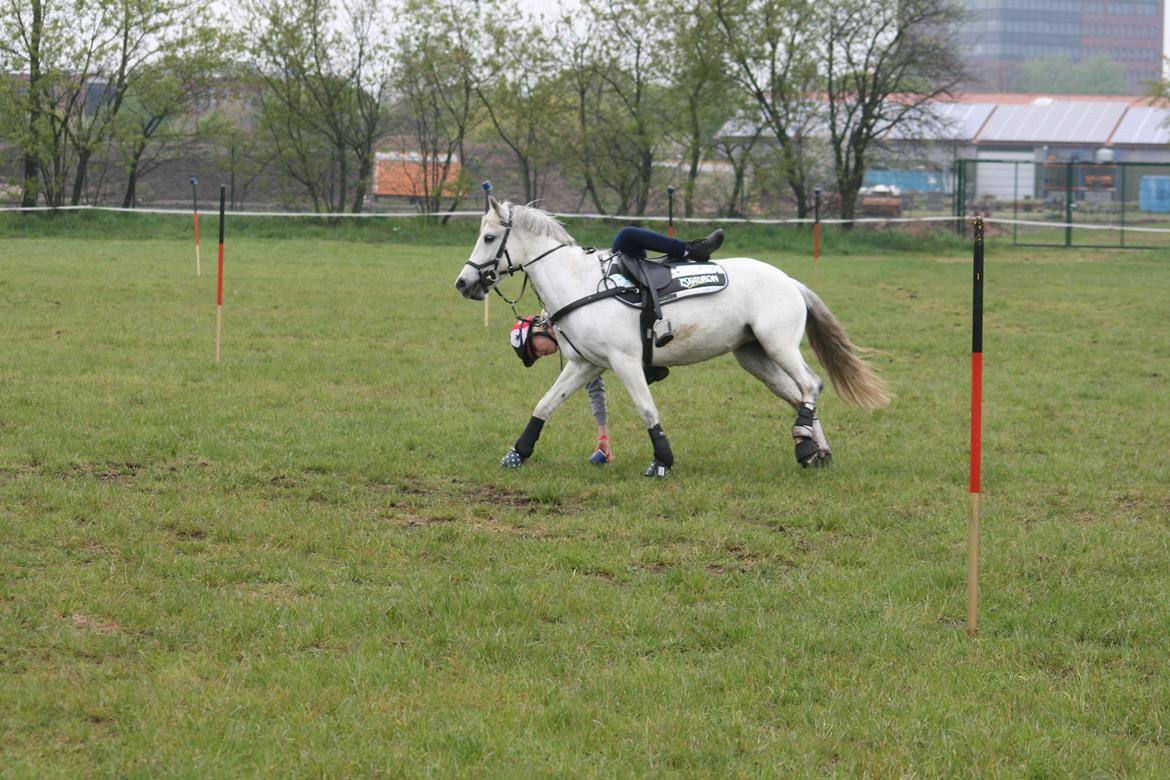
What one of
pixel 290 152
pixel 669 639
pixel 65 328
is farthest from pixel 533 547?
pixel 290 152

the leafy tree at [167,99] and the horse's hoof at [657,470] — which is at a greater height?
the leafy tree at [167,99]

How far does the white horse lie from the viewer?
33.4 ft

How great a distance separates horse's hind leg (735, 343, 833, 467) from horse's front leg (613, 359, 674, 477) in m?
0.99

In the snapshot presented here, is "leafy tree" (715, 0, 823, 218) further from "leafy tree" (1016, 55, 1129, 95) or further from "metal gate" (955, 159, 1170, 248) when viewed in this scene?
"leafy tree" (1016, 55, 1129, 95)

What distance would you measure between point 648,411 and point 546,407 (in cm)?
80

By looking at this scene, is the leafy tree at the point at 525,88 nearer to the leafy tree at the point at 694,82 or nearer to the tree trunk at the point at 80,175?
the leafy tree at the point at 694,82

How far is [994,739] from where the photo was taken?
516cm

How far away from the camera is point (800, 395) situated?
1077 cm

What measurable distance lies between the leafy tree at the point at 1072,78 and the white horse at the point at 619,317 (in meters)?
155

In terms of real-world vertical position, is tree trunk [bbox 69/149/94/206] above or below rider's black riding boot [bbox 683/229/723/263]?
above

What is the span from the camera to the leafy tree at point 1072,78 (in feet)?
508

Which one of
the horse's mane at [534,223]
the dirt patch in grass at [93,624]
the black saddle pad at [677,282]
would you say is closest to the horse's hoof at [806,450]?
the black saddle pad at [677,282]

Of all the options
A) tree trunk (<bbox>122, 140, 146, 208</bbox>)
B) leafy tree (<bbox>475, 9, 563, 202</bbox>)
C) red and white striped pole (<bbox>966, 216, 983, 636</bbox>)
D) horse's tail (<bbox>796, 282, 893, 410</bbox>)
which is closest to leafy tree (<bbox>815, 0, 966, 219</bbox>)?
leafy tree (<bbox>475, 9, 563, 202</bbox>)

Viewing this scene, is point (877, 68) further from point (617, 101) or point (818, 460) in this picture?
point (818, 460)
